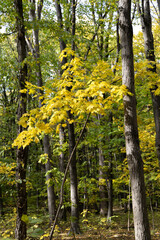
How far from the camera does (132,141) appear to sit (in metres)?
3.08

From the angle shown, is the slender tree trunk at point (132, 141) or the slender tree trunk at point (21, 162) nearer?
the slender tree trunk at point (132, 141)

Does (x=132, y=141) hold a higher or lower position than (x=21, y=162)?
higher

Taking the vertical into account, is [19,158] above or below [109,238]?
above

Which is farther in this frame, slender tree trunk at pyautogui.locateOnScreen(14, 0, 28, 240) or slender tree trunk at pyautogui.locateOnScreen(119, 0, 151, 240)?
slender tree trunk at pyautogui.locateOnScreen(14, 0, 28, 240)

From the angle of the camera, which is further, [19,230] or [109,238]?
[109,238]

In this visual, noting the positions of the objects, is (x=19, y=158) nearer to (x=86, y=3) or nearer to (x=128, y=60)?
(x=128, y=60)

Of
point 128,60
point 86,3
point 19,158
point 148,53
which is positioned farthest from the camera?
point 86,3

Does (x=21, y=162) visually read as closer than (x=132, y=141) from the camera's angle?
No

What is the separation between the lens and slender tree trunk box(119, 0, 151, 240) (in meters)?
2.91

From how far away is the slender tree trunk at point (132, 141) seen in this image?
114 inches

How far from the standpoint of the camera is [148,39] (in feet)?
18.9

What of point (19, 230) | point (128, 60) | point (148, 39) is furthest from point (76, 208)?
point (148, 39)

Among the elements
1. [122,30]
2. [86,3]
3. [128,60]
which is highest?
[86,3]

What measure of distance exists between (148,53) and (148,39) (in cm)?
50
